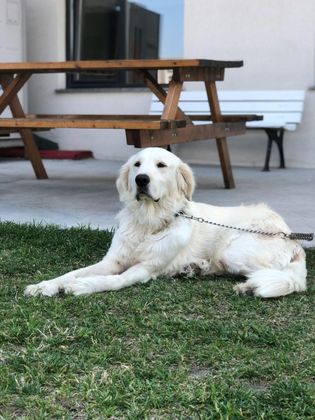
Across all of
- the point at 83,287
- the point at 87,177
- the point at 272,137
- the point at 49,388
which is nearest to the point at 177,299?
the point at 83,287

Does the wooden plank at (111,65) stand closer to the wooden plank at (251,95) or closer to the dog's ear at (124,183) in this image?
the dog's ear at (124,183)

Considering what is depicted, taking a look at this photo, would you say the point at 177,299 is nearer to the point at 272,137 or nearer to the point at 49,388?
the point at 49,388

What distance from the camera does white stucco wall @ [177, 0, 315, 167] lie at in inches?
313

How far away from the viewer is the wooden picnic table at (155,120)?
4.56 m

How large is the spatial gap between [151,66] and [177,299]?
2.46m

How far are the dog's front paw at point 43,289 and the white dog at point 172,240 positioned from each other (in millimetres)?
116

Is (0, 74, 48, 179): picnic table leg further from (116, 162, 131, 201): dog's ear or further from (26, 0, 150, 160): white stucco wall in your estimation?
A: (116, 162, 131, 201): dog's ear

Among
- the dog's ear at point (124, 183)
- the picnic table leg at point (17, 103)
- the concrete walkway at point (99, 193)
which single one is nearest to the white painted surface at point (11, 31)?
the concrete walkway at point (99, 193)

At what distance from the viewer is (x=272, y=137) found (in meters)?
7.84

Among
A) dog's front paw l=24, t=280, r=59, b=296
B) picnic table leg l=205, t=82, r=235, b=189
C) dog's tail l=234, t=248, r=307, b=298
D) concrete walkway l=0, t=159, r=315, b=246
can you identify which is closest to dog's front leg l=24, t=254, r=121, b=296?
dog's front paw l=24, t=280, r=59, b=296

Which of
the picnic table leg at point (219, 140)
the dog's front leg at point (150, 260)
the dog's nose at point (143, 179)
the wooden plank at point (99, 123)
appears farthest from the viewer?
the picnic table leg at point (219, 140)

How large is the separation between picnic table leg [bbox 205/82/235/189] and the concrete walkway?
0.15 metres

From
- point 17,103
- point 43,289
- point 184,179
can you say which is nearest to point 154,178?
point 184,179

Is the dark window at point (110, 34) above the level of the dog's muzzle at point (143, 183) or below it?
above
